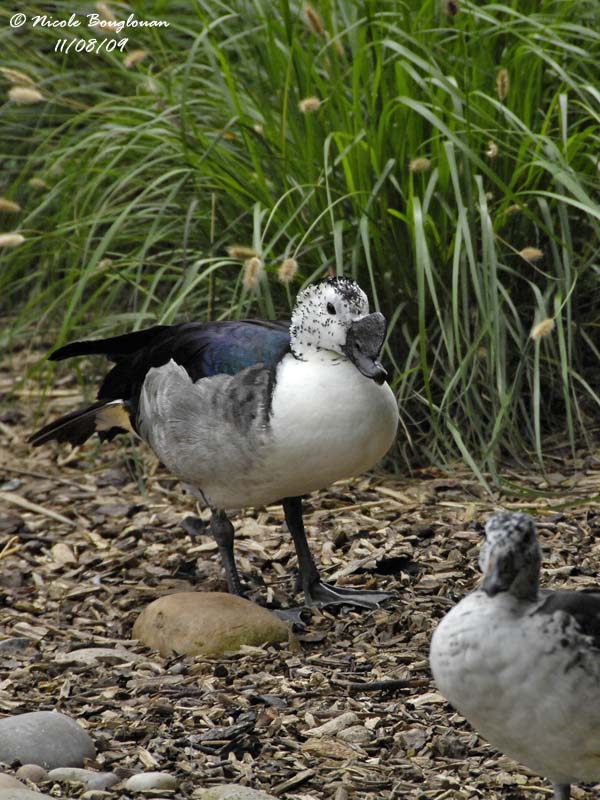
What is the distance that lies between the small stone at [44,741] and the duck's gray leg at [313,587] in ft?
3.75

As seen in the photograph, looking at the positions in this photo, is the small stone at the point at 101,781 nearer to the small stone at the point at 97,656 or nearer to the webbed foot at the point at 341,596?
the small stone at the point at 97,656

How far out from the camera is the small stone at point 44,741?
122 inches

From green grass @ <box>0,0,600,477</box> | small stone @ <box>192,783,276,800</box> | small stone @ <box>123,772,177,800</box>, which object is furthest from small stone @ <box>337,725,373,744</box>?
green grass @ <box>0,0,600,477</box>

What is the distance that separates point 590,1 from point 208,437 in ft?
8.77

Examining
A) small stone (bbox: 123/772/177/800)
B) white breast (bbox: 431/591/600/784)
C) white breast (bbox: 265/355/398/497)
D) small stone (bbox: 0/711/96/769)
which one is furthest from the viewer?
white breast (bbox: 265/355/398/497)

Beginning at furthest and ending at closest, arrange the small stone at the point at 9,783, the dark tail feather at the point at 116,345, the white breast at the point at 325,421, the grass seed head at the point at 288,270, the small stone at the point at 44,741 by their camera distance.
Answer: the dark tail feather at the point at 116,345 → the grass seed head at the point at 288,270 → the white breast at the point at 325,421 → the small stone at the point at 44,741 → the small stone at the point at 9,783

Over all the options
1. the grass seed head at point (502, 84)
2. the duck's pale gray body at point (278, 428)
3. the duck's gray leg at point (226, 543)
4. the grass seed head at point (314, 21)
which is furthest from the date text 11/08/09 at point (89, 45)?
the duck's gray leg at point (226, 543)

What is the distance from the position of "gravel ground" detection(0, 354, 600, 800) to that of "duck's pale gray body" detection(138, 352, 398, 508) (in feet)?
1.53

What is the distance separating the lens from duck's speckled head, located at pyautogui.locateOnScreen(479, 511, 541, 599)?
2508 millimetres

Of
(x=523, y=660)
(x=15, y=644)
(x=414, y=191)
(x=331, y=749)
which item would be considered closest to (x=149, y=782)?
(x=331, y=749)

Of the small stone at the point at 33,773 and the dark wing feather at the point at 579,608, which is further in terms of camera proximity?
the small stone at the point at 33,773

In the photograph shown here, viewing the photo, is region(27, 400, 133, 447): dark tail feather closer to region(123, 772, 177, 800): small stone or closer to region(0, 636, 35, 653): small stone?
region(0, 636, 35, 653): small stone

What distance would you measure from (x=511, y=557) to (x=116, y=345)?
2.37 m

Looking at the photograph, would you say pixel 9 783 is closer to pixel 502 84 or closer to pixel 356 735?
pixel 356 735
